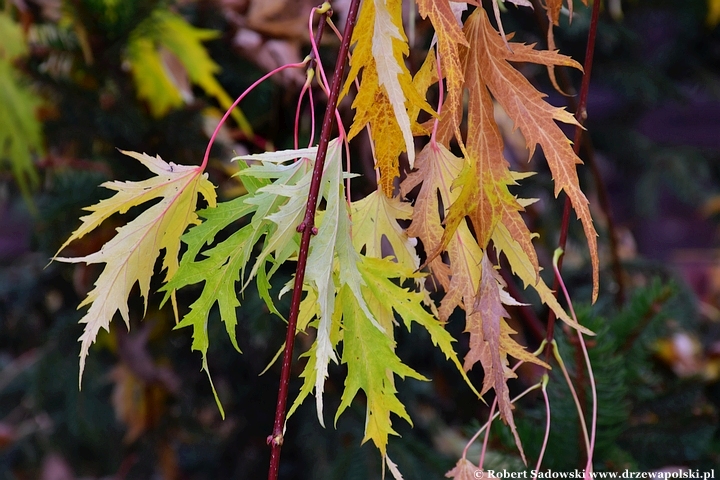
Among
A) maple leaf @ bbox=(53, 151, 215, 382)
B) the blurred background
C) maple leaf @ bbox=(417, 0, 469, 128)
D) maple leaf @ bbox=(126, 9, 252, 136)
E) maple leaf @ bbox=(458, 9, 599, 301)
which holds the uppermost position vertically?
maple leaf @ bbox=(417, 0, 469, 128)

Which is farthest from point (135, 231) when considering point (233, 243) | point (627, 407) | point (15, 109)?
point (15, 109)

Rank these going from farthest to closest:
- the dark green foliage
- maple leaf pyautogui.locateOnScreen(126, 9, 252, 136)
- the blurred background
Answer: maple leaf pyautogui.locateOnScreen(126, 9, 252, 136), the blurred background, the dark green foliage

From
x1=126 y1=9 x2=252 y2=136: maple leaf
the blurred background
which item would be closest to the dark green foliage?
the blurred background

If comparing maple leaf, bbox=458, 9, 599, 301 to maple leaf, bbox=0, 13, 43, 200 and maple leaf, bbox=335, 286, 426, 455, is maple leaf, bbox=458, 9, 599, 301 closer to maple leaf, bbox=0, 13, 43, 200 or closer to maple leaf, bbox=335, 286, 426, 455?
maple leaf, bbox=335, 286, 426, 455

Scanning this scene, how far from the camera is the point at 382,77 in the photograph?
0.87 ft

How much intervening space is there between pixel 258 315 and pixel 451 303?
42cm

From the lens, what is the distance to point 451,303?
0.99 ft

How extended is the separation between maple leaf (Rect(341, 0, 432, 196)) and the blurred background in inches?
10.8

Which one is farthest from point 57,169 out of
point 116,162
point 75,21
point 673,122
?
point 673,122

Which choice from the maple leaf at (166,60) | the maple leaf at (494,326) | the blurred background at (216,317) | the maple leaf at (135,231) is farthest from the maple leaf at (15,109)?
the maple leaf at (494,326)

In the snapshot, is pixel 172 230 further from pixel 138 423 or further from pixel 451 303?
pixel 138 423

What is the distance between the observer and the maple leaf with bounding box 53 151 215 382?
0.29m

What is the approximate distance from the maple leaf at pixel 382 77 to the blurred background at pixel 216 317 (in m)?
0.27

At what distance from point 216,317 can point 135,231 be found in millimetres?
470
